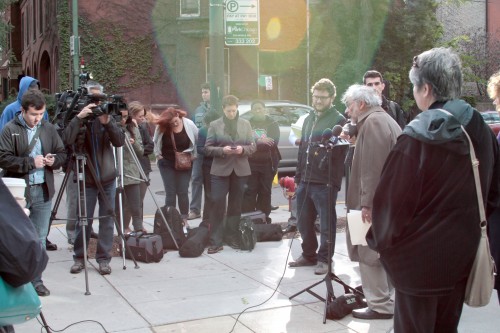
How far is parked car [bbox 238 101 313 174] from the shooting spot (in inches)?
580

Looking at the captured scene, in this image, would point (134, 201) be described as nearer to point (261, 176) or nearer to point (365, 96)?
point (261, 176)

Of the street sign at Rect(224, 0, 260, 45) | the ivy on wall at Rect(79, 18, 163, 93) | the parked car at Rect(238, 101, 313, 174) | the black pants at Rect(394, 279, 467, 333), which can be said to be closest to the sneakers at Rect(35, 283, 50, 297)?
the black pants at Rect(394, 279, 467, 333)

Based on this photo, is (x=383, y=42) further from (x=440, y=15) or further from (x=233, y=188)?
(x=233, y=188)

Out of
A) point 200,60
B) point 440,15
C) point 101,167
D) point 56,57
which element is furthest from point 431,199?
point 440,15

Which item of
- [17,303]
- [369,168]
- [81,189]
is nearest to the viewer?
[17,303]

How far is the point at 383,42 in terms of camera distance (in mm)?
25297

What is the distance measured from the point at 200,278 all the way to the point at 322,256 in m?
1.30

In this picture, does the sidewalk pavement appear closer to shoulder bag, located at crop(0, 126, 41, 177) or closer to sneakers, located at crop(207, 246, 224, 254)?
sneakers, located at crop(207, 246, 224, 254)

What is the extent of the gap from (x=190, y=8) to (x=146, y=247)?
19117mm

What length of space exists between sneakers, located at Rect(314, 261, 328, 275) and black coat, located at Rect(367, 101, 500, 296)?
3572 millimetres

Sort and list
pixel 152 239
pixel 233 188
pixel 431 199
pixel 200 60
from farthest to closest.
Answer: pixel 200 60
pixel 233 188
pixel 152 239
pixel 431 199

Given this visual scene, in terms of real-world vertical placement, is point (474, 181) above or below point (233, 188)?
above

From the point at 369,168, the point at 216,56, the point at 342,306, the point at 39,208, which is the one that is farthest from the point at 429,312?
the point at 216,56

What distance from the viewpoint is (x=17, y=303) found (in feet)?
9.33
